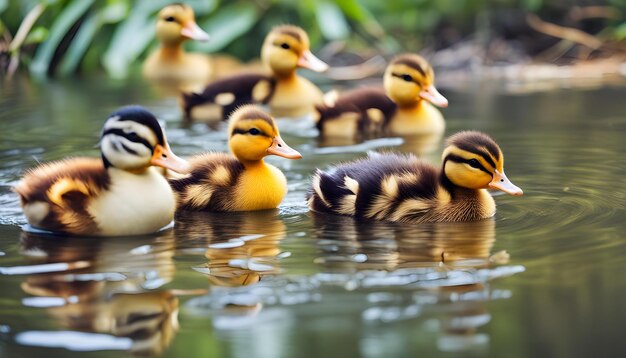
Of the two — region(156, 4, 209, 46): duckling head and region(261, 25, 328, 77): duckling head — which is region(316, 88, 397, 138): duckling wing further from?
region(156, 4, 209, 46): duckling head

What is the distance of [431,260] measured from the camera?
4820 millimetres

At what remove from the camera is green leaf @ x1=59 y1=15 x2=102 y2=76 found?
13367mm

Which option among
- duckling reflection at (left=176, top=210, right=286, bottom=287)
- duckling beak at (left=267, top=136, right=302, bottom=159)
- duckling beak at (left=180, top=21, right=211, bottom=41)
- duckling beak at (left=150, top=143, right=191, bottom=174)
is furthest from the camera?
duckling beak at (left=180, top=21, right=211, bottom=41)

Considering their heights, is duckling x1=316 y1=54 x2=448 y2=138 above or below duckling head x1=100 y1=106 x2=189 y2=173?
above

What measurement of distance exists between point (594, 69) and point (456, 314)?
30.3 ft

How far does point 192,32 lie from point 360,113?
14.2 ft

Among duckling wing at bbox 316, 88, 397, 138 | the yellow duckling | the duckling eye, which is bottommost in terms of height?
the duckling eye

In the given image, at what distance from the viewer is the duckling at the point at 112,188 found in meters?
5.34

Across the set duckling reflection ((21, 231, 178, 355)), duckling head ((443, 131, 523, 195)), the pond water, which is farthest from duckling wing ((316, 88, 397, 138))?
duckling reflection ((21, 231, 178, 355))

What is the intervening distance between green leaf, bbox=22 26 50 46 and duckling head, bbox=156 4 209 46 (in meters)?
1.29

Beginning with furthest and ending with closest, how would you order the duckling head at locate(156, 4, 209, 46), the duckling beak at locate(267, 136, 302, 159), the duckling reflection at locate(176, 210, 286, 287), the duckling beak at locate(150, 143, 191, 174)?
the duckling head at locate(156, 4, 209, 46) → the duckling beak at locate(267, 136, 302, 159) → the duckling beak at locate(150, 143, 191, 174) → the duckling reflection at locate(176, 210, 286, 287)

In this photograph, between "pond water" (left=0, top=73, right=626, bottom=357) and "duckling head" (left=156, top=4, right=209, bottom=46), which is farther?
"duckling head" (left=156, top=4, right=209, bottom=46)

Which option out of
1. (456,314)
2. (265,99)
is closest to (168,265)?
(456,314)

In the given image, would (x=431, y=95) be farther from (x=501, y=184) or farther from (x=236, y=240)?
(x=236, y=240)
